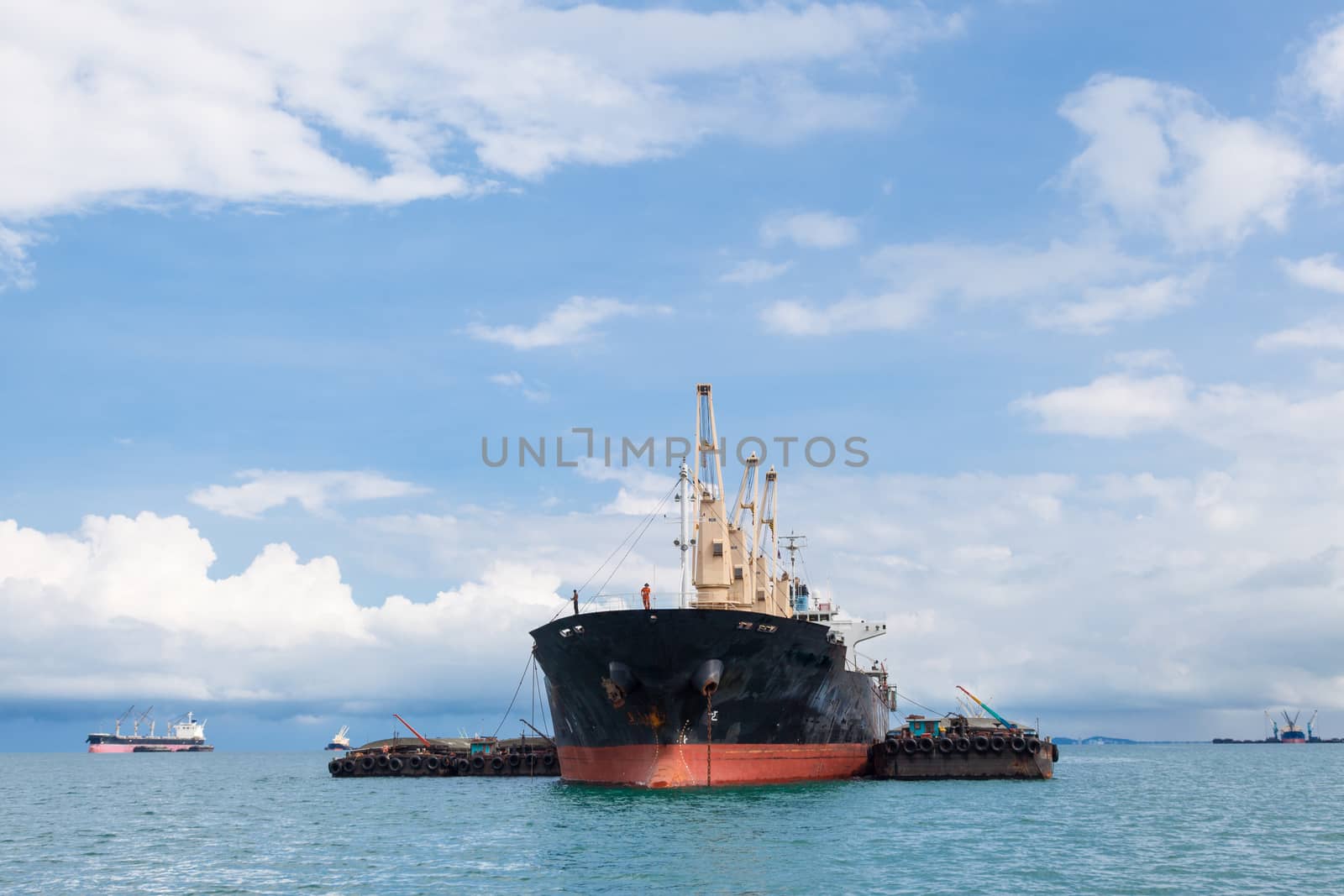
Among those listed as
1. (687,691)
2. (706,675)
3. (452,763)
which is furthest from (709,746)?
(452,763)

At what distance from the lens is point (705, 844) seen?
992 inches

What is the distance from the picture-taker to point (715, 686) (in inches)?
1331

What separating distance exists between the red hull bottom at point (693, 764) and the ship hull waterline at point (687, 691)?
4 centimetres

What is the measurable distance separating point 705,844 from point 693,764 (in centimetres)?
921

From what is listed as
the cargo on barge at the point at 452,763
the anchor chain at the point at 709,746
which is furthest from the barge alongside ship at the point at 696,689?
the cargo on barge at the point at 452,763

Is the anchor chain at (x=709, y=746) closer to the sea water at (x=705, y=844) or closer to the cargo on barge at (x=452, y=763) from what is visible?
the sea water at (x=705, y=844)

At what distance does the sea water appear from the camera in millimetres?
22391

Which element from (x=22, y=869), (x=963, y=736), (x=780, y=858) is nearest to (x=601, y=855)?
(x=780, y=858)

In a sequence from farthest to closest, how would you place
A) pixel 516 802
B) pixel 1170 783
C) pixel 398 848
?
pixel 1170 783
pixel 516 802
pixel 398 848

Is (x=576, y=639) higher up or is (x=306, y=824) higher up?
(x=576, y=639)

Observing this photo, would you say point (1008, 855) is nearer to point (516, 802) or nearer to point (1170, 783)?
point (516, 802)

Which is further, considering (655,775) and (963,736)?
(963,736)

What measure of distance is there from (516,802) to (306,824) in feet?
26.7

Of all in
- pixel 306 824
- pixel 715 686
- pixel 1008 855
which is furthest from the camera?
pixel 306 824
